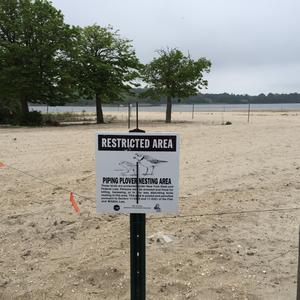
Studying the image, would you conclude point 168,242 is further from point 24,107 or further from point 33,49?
point 24,107

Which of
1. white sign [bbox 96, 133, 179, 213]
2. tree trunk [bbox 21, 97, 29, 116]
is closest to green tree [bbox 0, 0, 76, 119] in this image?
tree trunk [bbox 21, 97, 29, 116]

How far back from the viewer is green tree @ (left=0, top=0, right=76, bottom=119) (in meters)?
28.0

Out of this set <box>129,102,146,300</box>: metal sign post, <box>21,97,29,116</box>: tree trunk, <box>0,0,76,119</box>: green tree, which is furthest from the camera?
<box>21,97,29,116</box>: tree trunk

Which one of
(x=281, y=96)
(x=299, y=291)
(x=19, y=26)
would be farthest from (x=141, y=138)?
(x=281, y=96)

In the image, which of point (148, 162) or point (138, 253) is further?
point (138, 253)

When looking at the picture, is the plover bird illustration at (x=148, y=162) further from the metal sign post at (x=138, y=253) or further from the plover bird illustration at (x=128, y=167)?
the metal sign post at (x=138, y=253)

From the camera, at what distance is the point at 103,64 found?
3114 centimetres

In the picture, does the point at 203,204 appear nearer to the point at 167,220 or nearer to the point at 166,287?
the point at 167,220

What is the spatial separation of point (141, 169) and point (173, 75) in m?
30.4

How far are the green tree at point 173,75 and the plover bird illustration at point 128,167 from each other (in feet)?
98.6

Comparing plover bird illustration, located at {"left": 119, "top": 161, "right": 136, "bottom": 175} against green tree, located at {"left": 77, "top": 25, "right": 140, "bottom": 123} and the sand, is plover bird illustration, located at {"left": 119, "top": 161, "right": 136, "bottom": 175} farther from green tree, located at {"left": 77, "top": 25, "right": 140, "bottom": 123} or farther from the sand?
green tree, located at {"left": 77, "top": 25, "right": 140, "bottom": 123}

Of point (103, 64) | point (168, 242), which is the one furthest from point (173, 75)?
point (168, 242)

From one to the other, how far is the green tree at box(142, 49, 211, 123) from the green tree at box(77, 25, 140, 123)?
1506 mm

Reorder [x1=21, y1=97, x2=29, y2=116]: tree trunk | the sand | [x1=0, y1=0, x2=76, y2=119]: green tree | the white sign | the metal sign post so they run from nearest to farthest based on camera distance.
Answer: the white sign
the metal sign post
the sand
[x1=0, y1=0, x2=76, y2=119]: green tree
[x1=21, y1=97, x2=29, y2=116]: tree trunk
